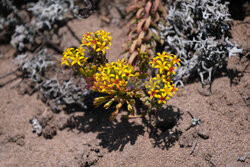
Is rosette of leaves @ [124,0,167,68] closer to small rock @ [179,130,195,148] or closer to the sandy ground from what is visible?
the sandy ground

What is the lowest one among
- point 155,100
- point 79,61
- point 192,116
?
point 192,116

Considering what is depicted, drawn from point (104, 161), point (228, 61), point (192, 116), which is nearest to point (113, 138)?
point (104, 161)

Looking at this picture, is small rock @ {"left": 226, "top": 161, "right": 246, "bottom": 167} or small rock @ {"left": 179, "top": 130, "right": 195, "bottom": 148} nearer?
small rock @ {"left": 226, "top": 161, "right": 246, "bottom": 167}

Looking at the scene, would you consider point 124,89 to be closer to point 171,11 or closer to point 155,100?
point 155,100

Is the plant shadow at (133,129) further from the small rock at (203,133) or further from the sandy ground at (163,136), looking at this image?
the small rock at (203,133)

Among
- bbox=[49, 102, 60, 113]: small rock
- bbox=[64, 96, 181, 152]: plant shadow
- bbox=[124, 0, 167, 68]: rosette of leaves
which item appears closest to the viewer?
bbox=[64, 96, 181, 152]: plant shadow

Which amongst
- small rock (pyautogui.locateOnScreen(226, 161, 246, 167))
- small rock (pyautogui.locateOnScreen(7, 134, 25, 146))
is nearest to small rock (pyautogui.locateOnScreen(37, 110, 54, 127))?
small rock (pyautogui.locateOnScreen(7, 134, 25, 146))

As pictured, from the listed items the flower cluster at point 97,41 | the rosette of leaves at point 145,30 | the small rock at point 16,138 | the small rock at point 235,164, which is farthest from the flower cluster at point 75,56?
the small rock at point 235,164
